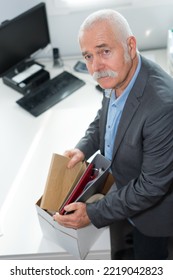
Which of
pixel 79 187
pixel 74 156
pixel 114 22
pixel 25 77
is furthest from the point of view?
pixel 25 77

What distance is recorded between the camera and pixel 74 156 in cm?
182

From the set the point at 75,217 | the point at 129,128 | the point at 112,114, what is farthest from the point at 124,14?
the point at 75,217

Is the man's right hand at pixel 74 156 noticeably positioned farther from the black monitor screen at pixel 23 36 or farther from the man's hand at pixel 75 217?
the black monitor screen at pixel 23 36

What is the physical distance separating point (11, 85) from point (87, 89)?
49cm

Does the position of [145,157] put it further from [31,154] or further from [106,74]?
[31,154]

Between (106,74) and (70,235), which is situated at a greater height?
(106,74)

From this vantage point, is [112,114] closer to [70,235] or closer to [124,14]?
[70,235]

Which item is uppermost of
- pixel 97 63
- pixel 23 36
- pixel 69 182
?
pixel 97 63

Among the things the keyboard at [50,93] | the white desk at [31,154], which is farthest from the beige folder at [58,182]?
the keyboard at [50,93]

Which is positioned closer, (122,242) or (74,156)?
(74,156)

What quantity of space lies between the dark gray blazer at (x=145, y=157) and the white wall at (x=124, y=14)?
0.99 metres

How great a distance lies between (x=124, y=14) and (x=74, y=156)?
1176 millimetres

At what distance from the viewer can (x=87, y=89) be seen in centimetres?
251

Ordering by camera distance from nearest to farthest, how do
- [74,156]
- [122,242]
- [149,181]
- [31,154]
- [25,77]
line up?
[149,181], [74,156], [31,154], [122,242], [25,77]
